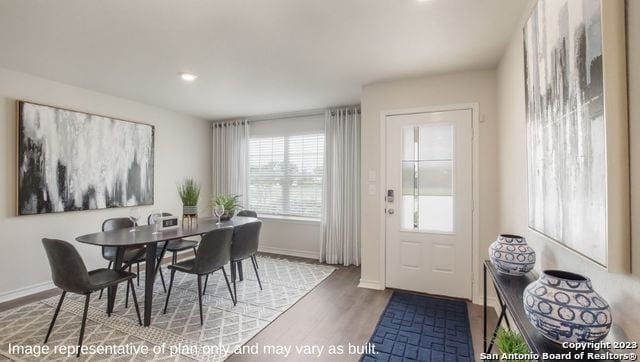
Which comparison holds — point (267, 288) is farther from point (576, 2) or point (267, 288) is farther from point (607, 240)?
point (576, 2)

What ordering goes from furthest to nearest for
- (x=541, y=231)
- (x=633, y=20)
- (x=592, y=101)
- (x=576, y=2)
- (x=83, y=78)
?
(x=83, y=78)
(x=541, y=231)
(x=576, y=2)
(x=592, y=101)
(x=633, y=20)

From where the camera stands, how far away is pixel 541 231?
1595mm

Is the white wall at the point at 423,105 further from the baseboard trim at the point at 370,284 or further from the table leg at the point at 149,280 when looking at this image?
the table leg at the point at 149,280

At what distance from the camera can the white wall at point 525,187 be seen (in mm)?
892

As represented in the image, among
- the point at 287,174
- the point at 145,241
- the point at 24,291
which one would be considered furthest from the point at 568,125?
the point at 24,291

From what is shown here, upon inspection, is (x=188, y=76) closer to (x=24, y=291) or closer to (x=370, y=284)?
(x=24, y=291)

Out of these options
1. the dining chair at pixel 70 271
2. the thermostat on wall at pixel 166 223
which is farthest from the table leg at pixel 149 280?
the thermostat on wall at pixel 166 223

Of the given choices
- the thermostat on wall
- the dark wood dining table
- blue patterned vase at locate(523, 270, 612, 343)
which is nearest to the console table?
blue patterned vase at locate(523, 270, 612, 343)

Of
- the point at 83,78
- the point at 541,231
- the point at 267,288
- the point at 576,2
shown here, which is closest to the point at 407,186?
the point at 541,231

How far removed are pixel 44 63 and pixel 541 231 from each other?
14.6 feet

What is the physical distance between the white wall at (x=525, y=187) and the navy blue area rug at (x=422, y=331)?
0.91 m

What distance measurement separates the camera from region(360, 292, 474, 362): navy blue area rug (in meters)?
2.10

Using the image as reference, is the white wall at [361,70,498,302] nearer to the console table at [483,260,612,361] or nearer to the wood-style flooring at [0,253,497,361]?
the wood-style flooring at [0,253,497,361]

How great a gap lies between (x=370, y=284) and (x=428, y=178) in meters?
1.43
